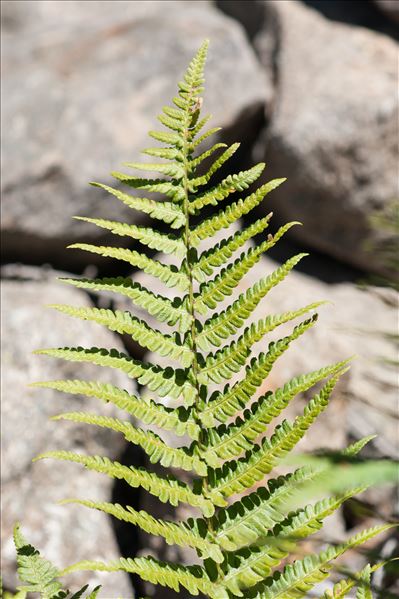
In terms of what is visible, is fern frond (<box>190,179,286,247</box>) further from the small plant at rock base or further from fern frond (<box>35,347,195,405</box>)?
fern frond (<box>35,347,195,405</box>)

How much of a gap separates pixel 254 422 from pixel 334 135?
2.26 metres

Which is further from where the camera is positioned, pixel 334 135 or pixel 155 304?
pixel 334 135

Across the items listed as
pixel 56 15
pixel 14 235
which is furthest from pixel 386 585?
pixel 56 15

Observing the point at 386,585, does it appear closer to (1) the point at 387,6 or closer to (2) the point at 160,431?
(2) the point at 160,431

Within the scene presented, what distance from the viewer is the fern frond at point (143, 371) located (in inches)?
35.1

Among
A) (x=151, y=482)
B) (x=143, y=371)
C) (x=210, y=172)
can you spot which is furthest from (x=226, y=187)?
(x=151, y=482)

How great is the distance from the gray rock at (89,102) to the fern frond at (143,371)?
70.9 inches

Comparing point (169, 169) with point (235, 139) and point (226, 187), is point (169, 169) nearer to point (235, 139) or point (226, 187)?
point (226, 187)

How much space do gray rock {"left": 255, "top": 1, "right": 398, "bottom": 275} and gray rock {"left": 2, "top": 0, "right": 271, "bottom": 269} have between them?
148mm

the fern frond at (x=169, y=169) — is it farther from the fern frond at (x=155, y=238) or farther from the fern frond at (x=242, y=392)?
the fern frond at (x=242, y=392)

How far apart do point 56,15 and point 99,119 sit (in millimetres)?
1047

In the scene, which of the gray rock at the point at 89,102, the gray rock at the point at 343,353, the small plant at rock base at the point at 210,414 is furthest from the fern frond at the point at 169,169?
the gray rock at the point at 89,102

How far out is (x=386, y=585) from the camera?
198cm

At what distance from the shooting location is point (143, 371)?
911 mm
